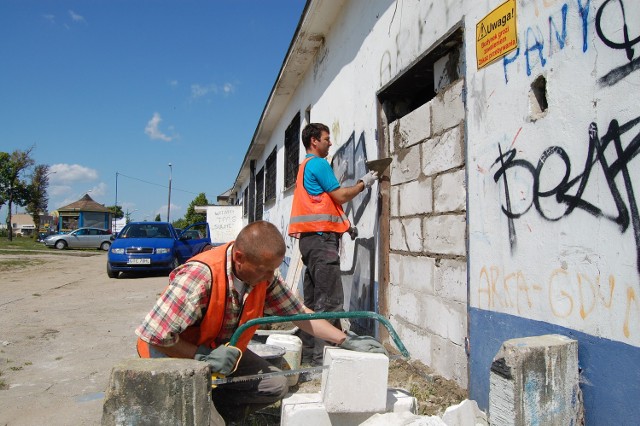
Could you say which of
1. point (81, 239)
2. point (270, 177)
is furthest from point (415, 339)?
point (81, 239)

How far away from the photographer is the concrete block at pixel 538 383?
204 cm

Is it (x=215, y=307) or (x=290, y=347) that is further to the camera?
(x=290, y=347)

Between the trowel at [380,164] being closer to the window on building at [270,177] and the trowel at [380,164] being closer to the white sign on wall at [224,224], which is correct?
the window on building at [270,177]

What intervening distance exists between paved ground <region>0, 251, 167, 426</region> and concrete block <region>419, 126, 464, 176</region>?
2.96 meters

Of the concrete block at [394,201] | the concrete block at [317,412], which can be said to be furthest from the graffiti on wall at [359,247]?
the concrete block at [317,412]

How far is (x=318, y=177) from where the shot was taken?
4.19 meters

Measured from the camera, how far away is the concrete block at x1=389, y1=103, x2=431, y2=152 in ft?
12.3

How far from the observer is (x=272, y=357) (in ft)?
10.6

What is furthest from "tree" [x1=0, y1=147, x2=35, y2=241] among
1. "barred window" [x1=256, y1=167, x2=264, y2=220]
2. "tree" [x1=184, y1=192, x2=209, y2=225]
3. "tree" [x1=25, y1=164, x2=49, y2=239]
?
"barred window" [x1=256, y1=167, x2=264, y2=220]

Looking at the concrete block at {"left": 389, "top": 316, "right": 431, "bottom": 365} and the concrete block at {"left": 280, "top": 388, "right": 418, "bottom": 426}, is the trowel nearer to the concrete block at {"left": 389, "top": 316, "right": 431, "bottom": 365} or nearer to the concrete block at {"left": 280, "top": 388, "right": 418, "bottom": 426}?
the concrete block at {"left": 389, "top": 316, "right": 431, "bottom": 365}

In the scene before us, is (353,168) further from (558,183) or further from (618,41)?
(618,41)

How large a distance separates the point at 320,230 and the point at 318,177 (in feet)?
1.53

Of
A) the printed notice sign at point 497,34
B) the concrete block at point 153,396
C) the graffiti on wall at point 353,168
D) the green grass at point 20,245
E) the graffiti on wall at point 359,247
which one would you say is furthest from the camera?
the green grass at point 20,245

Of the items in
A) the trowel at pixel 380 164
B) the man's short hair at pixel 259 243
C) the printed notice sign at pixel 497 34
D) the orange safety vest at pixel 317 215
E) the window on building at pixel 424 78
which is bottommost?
the man's short hair at pixel 259 243
